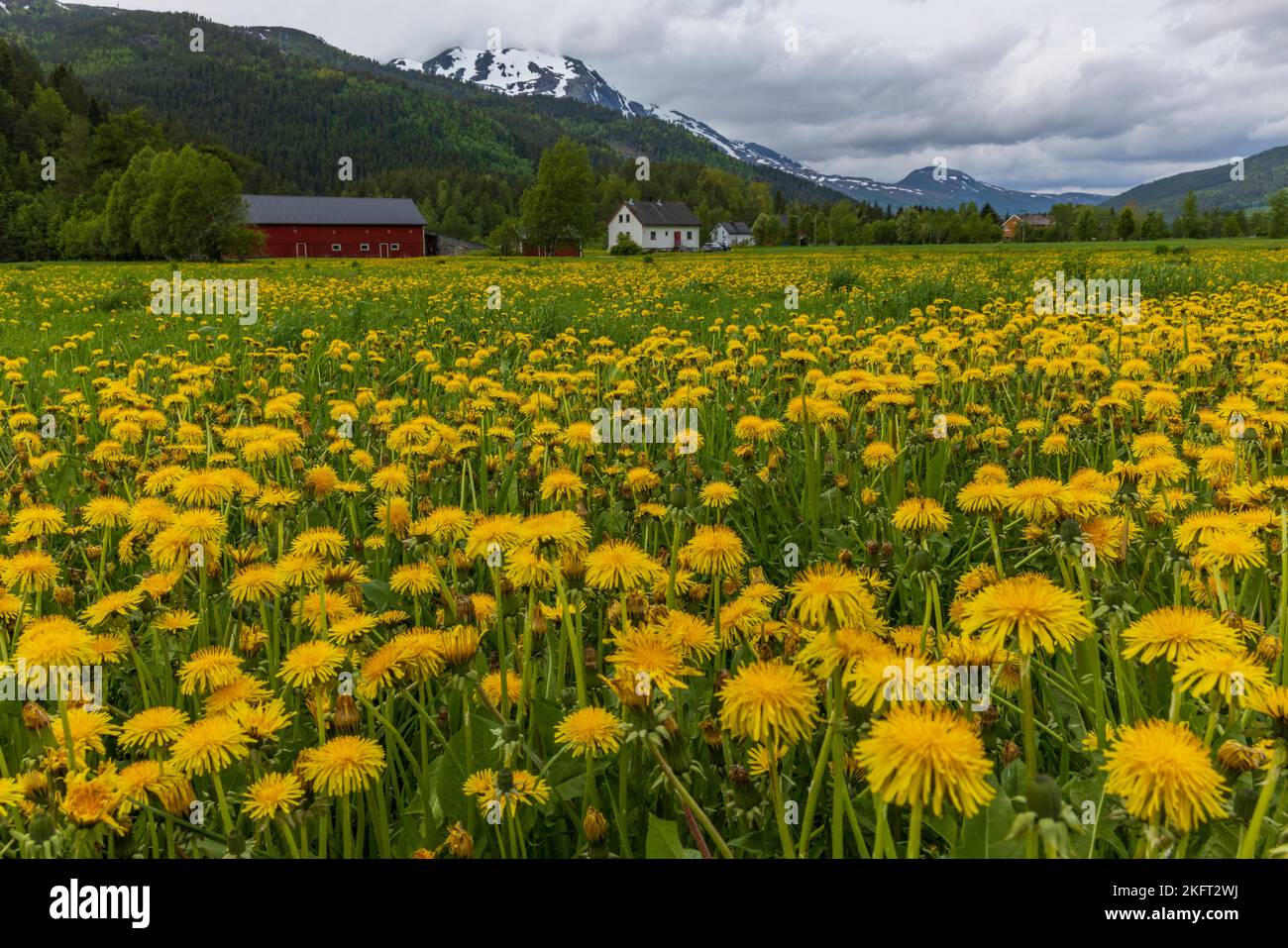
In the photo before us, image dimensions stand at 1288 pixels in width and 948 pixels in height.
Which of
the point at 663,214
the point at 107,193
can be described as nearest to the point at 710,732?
the point at 107,193

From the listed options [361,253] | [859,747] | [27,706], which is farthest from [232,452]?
[361,253]

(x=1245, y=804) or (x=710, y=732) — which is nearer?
(x=1245, y=804)

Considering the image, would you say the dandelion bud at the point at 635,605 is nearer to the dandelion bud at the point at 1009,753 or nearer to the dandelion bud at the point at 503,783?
the dandelion bud at the point at 503,783

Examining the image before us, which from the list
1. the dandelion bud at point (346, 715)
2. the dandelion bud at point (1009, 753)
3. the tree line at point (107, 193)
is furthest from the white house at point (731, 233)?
the dandelion bud at point (346, 715)

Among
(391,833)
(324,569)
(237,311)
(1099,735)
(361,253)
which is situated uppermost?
(361,253)

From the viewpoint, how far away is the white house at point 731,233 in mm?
124750

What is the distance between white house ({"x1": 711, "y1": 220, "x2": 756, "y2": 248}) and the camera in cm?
12475

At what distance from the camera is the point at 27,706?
1627 mm

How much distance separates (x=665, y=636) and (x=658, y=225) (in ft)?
380

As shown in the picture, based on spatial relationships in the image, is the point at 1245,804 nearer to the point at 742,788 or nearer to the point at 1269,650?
the point at 1269,650

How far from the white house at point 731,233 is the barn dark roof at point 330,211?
5222cm

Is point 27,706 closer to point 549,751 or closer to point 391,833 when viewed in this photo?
point 391,833

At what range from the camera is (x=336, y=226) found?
280 ft

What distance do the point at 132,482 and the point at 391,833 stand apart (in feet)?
8.20
